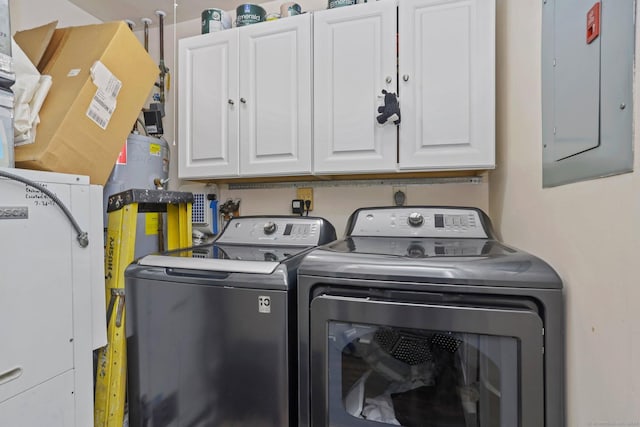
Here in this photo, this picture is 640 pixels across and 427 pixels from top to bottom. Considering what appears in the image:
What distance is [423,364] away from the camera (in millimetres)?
950

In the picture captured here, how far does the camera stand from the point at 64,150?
1.17 meters

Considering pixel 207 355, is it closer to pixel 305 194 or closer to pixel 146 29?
pixel 305 194

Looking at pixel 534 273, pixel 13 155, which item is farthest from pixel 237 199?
pixel 534 273

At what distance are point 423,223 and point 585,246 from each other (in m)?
0.75

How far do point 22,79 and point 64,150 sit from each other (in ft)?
0.99

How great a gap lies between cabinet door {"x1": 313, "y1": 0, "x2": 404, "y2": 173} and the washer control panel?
0.29 m

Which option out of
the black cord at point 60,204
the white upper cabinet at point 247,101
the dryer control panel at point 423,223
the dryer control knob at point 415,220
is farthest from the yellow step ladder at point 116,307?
the dryer control knob at point 415,220

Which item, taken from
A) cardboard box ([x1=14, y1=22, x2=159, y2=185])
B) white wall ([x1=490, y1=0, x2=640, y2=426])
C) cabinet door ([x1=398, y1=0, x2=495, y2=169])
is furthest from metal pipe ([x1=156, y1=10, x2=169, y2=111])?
white wall ([x1=490, y1=0, x2=640, y2=426])

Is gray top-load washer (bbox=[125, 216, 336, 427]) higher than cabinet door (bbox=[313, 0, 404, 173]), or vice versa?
cabinet door (bbox=[313, 0, 404, 173])

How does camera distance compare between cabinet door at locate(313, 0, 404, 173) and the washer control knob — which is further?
the washer control knob

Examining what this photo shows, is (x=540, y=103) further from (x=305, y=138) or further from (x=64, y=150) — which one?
(x=64, y=150)

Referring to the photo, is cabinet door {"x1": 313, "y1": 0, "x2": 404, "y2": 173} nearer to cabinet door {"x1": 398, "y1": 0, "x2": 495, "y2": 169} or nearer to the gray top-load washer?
cabinet door {"x1": 398, "y1": 0, "x2": 495, "y2": 169}

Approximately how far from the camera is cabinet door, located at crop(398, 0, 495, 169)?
1.31m

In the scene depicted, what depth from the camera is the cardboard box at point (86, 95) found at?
1.17 metres
